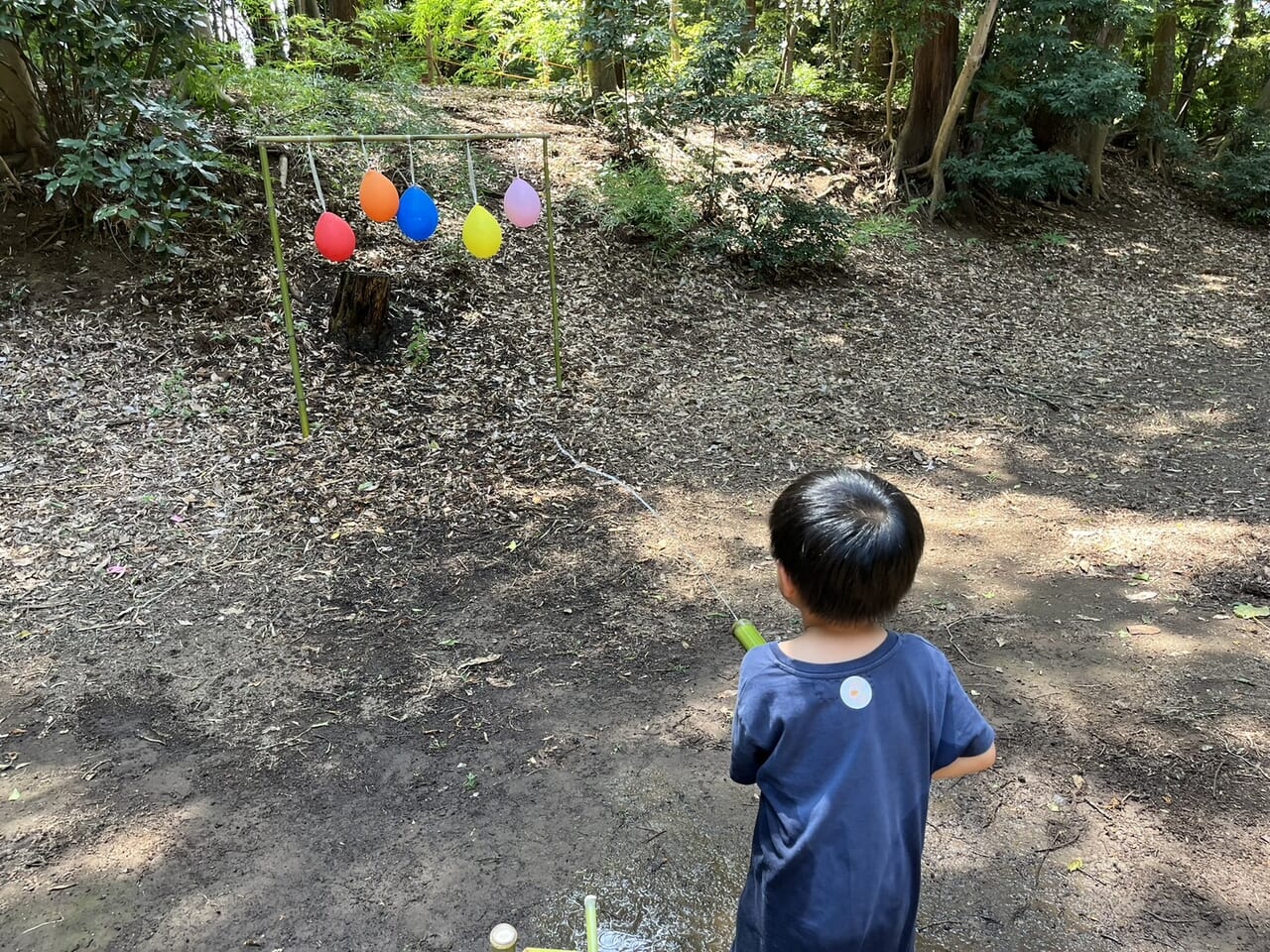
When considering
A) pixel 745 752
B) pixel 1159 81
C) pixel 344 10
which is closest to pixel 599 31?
pixel 344 10

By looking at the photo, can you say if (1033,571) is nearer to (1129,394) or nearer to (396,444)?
(1129,394)

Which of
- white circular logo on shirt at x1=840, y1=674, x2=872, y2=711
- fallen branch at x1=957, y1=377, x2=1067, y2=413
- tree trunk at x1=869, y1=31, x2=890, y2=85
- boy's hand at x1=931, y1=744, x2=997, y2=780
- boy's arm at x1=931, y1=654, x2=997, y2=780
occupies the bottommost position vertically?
fallen branch at x1=957, y1=377, x2=1067, y2=413

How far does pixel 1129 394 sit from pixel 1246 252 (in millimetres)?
5577

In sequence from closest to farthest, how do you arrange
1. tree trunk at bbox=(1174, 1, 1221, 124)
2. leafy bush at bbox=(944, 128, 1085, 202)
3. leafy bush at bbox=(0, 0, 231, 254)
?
leafy bush at bbox=(0, 0, 231, 254), leafy bush at bbox=(944, 128, 1085, 202), tree trunk at bbox=(1174, 1, 1221, 124)

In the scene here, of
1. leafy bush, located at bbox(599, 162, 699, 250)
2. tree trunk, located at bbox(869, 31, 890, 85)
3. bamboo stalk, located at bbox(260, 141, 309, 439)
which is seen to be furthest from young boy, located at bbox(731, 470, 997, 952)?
tree trunk, located at bbox(869, 31, 890, 85)

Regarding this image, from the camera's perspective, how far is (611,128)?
8.69 m

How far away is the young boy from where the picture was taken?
1158 mm

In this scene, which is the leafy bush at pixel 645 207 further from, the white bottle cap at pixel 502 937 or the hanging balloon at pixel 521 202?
the white bottle cap at pixel 502 937

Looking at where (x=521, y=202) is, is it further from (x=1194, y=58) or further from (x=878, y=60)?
(x=1194, y=58)

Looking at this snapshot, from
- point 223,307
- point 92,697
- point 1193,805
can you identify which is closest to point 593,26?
point 223,307

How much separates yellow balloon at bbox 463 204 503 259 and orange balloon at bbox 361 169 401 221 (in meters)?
0.42

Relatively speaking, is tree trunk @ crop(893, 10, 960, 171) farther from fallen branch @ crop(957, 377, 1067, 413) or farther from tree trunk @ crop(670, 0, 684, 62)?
fallen branch @ crop(957, 377, 1067, 413)

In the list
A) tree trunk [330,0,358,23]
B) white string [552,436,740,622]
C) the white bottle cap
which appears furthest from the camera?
tree trunk [330,0,358,23]

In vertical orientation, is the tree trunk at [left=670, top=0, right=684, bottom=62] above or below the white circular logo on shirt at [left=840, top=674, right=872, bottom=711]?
above
